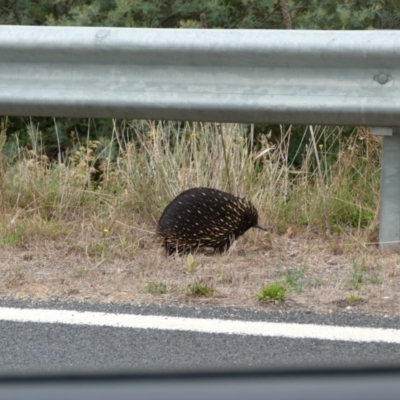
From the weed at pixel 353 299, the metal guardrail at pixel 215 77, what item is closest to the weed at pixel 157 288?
the weed at pixel 353 299

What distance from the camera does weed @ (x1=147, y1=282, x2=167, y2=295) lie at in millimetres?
3810

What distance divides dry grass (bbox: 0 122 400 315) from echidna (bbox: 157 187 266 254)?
0.10 metres

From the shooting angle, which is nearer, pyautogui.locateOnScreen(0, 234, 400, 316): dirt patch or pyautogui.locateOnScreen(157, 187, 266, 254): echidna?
pyautogui.locateOnScreen(0, 234, 400, 316): dirt patch

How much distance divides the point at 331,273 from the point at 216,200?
111 cm

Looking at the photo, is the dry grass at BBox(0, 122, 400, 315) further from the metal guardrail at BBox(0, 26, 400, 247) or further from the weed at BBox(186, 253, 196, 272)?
the metal guardrail at BBox(0, 26, 400, 247)

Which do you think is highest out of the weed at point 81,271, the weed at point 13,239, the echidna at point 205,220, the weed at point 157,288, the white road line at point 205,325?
the echidna at point 205,220

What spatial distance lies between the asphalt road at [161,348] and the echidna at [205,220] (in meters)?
1.42

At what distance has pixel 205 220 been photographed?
5.02 metres

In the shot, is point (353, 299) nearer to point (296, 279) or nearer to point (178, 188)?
point (296, 279)

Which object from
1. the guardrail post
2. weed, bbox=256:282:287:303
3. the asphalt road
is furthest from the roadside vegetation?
the asphalt road

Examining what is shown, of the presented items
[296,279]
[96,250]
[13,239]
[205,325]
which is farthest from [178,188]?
[205,325]

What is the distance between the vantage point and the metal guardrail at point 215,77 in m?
4.33

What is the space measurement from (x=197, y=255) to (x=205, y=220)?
365 mm

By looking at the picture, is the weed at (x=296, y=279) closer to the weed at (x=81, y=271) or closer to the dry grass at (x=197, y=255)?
the dry grass at (x=197, y=255)
